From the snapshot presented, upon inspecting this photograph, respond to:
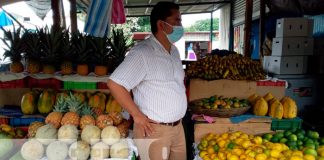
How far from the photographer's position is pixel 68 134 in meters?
2.13

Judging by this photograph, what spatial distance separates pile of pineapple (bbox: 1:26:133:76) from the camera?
415 centimetres

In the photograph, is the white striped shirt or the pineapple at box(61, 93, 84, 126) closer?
→ the pineapple at box(61, 93, 84, 126)

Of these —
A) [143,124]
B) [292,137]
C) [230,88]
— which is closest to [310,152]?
[292,137]

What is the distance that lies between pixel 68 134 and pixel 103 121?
294mm

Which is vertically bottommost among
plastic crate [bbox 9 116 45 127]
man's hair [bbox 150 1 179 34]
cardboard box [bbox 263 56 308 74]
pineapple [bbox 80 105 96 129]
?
plastic crate [bbox 9 116 45 127]

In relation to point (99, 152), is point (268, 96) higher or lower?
higher

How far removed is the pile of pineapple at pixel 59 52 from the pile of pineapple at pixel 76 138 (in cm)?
190

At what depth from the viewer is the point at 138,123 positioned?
235 centimetres

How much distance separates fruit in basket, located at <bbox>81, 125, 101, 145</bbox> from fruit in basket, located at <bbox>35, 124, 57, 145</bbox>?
0.69 feet

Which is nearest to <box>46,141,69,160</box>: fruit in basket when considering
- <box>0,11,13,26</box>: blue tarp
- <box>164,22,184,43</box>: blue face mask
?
<box>164,22,184,43</box>: blue face mask

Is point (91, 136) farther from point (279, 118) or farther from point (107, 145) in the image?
point (279, 118)

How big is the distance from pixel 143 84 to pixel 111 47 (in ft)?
7.18

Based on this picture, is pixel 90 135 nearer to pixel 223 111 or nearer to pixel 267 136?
pixel 223 111

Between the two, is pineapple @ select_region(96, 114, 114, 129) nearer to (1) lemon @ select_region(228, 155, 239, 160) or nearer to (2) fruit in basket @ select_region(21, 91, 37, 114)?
(1) lemon @ select_region(228, 155, 239, 160)
